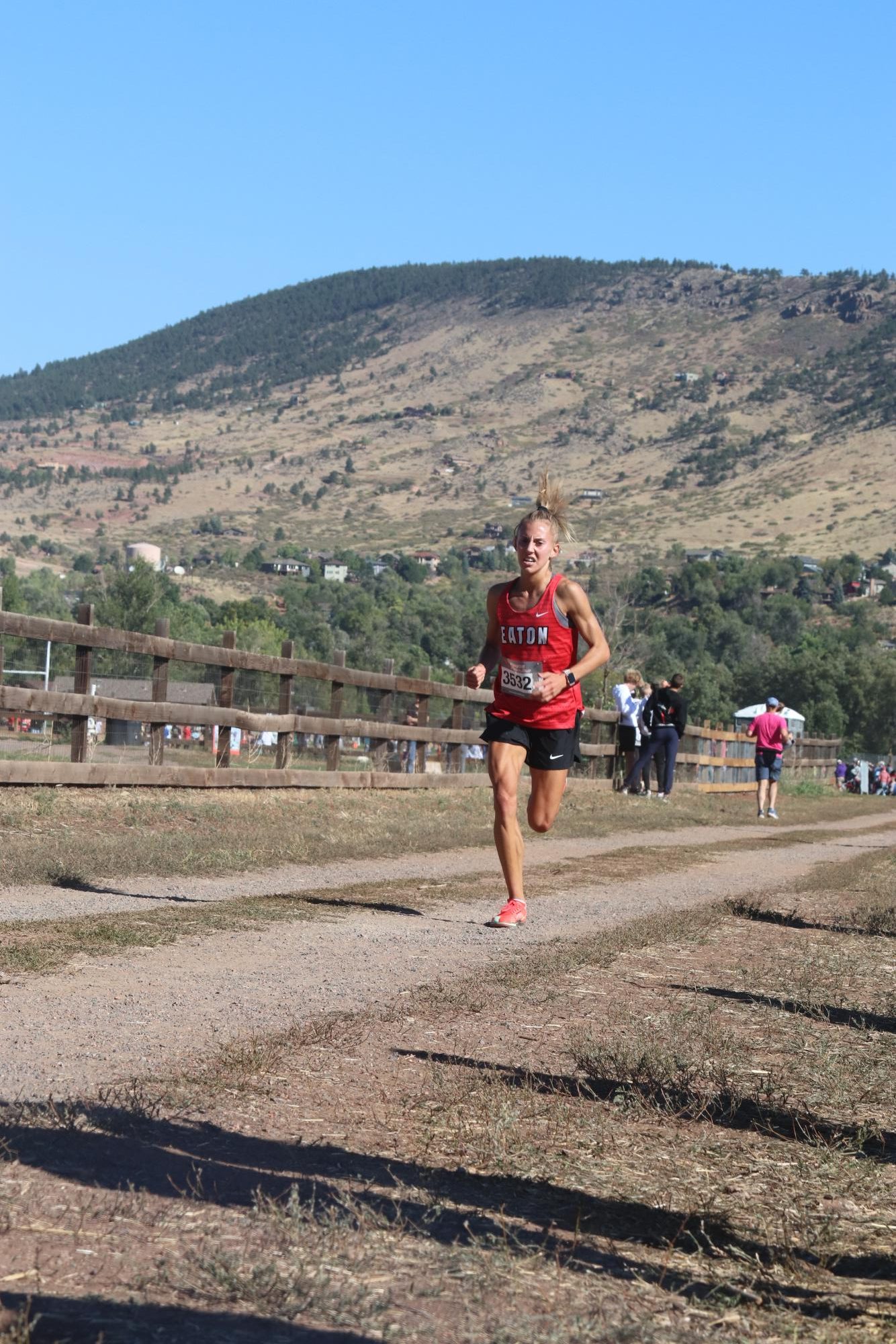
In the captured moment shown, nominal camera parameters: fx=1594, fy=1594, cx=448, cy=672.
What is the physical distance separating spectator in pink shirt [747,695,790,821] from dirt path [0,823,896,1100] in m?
11.9

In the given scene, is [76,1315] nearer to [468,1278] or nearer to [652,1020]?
[468,1278]

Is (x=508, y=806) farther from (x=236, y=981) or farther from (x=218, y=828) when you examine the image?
(x=218, y=828)

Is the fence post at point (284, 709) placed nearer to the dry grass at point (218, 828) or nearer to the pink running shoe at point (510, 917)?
the dry grass at point (218, 828)

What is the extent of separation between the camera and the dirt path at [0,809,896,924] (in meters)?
7.80

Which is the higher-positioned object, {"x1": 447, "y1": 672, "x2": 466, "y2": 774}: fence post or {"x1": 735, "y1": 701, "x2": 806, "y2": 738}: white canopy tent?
{"x1": 735, "y1": 701, "x2": 806, "y2": 738}: white canopy tent

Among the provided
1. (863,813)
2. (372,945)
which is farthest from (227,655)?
(863,813)

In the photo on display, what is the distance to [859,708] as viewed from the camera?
104 metres

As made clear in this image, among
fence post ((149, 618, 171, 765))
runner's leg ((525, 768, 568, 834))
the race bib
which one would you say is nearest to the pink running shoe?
runner's leg ((525, 768, 568, 834))

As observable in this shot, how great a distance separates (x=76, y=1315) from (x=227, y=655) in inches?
464

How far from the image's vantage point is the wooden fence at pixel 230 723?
38.9ft

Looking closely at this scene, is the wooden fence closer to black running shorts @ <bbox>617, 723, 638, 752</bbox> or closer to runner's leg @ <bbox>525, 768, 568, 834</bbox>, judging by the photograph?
black running shorts @ <bbox>617, 723, 638, 752</bbox>

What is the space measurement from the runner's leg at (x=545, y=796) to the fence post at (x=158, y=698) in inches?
215

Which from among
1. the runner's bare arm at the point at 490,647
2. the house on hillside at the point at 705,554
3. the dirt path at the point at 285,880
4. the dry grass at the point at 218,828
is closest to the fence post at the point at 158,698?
the dry grass at the point at 218,828

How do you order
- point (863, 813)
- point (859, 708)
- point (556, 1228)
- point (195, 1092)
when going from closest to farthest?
point (556, 1228) < point (195, 1092) < point (863, 813) < point (859, 708)
